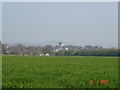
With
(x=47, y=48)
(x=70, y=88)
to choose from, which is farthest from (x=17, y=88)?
(x=47, y=48)

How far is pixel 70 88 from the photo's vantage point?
10312mm

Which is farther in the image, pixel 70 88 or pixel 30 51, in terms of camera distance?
pixel 30 51

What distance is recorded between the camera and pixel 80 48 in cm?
17100

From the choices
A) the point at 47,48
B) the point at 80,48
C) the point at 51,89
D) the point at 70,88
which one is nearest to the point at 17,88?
the point at 51,89

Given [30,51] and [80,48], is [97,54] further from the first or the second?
[30,51]

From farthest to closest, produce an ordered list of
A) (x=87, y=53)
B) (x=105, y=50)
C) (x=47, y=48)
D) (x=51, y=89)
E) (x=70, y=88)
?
(x=47, y=48)
(x=87, y=53)
(x=105, y=50)
(x=70, y=88)
(x=51, y=89)

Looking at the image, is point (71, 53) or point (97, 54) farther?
point (71, 53)

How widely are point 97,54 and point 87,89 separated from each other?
152019mm

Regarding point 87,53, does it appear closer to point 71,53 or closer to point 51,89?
point 71,53

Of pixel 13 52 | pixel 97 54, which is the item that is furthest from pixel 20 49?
pixel 97 54

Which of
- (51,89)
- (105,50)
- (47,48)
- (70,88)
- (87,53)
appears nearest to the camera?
(51,89)

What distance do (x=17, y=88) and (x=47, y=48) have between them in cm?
18200

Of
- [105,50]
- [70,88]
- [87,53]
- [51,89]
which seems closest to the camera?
[51,89]

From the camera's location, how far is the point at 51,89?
959 cm
